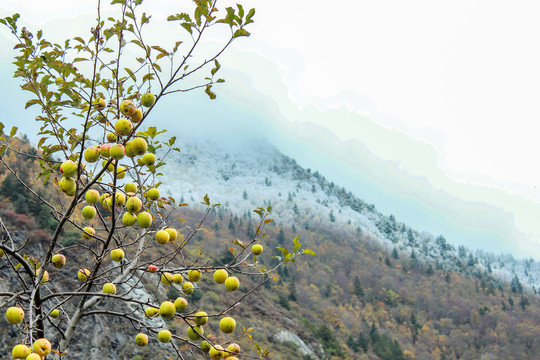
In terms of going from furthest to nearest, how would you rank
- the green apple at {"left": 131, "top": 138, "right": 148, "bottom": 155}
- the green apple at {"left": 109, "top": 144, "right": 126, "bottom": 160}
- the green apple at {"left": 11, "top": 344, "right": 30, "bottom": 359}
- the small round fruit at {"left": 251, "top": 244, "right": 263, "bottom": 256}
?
the small round fruit at {"left": 251, "top": 244, "right": 263, "bottom": 256}
the green apple at {"left": 131, "top": 138, "right": 148, "bottom": 155}
the green apple at {"left": 109, "top": 144, "right": 126, "bottom": 160}
the green apple at {"left": 11, "top": 344, "right": 30, "bottom": 359}

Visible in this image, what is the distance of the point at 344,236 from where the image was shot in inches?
4355

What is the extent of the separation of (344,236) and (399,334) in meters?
55.2

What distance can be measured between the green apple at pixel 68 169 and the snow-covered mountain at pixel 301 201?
10928 cm

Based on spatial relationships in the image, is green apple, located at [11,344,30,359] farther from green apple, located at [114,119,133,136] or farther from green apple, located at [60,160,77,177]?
green apple, located at [114,119,133,136]

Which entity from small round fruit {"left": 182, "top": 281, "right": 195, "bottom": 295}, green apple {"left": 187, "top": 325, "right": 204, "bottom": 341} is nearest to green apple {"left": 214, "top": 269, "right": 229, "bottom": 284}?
small round fruit {"left": 182, "top": 281, "right": 195, "bottom": 295}

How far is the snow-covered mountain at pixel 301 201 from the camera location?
410ft

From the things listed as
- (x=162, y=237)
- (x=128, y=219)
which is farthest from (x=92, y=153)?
(x=162, y=237)

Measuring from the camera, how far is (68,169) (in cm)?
193

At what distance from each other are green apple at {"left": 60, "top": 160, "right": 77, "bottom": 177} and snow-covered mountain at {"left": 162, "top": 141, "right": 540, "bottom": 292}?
109 meters

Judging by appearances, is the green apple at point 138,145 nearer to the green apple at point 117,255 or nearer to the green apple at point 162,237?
the green apple at point 162,237

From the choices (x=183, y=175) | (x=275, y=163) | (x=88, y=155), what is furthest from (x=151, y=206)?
(x=275, y=163)

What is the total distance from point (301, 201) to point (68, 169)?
467 feet

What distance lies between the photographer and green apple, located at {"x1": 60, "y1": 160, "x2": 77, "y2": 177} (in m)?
1.91

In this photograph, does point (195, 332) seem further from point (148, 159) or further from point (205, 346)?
point (148, 159)
